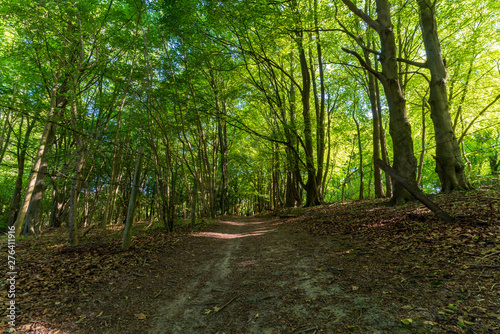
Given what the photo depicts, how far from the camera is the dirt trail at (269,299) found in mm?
2355

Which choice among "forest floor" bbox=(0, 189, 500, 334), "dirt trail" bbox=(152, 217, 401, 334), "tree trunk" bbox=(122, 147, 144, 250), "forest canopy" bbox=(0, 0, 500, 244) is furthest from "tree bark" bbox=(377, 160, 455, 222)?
"tree trunk" bbox=(122, 147, 144, 250)

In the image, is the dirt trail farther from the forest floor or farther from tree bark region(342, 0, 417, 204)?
tree bark region(342, 0, 417, 204)

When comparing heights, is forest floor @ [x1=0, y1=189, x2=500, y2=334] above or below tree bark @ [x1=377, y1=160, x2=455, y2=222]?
below

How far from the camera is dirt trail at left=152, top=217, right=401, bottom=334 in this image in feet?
7.73

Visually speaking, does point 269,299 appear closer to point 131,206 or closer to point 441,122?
point 131,206

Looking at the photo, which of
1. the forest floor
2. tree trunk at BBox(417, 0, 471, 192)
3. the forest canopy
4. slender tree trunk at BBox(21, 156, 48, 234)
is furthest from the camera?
slender tree trunk at BBox(21, 156, 48, 234)

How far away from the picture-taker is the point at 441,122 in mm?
6574

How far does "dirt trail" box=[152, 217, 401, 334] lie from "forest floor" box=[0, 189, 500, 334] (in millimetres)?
14

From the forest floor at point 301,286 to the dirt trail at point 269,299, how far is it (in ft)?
0.05

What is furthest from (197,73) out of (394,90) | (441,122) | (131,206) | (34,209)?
(34,209)

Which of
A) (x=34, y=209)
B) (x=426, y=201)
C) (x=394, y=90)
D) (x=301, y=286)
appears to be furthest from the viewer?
(x=34, y=209)

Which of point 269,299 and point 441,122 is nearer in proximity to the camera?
A: point 269,299

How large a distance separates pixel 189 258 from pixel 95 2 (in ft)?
26.9

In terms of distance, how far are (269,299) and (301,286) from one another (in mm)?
527
